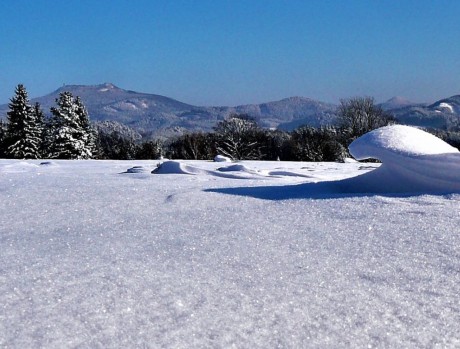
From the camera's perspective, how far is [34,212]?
2.99m

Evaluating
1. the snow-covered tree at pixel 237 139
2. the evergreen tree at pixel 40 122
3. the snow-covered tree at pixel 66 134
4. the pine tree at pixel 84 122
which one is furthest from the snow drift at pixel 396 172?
the evergreen tree at pixel 40 122

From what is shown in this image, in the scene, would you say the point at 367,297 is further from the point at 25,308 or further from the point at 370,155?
the point at 370,155

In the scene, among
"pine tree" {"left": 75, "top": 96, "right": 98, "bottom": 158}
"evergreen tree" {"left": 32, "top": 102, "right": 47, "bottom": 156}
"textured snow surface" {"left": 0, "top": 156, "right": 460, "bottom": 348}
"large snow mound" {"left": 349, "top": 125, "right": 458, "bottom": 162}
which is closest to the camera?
"textured snow surface" {"left": 0, "top": 156, "right": 460, "bottom": 348}

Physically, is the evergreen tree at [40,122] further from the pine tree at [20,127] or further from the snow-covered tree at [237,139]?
the snow-covered tree at [237,139]

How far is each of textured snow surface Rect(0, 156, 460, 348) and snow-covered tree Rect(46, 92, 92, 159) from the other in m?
30.7

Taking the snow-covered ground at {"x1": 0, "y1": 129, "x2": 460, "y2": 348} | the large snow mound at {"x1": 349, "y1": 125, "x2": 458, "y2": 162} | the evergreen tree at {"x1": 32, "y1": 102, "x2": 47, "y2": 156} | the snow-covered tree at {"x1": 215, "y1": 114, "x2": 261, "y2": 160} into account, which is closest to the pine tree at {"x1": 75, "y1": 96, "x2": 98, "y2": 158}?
the evergreen tree at {"x1": 32, "y1": 102, "x2": 47, "y2": 156}

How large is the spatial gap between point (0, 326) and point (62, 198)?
6.51 feet

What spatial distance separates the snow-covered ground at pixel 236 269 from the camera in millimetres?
1433

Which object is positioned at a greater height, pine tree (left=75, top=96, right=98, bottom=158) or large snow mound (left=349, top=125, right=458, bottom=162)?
pine tree (left=75, top=96, right=98, bottom=158)

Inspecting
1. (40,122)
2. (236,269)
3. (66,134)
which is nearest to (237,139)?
(66,134)

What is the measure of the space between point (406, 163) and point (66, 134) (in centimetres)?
3160

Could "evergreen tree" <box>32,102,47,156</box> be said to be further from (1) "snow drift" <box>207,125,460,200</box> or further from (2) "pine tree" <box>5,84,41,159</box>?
(1) "snow drift" <box>207,125,460,200</box>

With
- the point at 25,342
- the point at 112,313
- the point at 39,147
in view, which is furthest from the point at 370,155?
the point at 39,147

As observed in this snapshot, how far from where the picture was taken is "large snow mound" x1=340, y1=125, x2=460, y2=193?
3.22 meters
